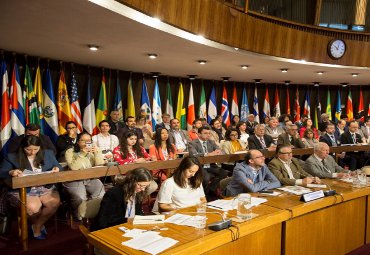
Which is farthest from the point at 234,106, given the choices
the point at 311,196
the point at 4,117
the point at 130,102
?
the point at 311,196

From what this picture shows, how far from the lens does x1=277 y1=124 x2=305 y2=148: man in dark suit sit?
6.31m

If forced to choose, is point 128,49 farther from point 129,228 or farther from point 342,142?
point 342,142

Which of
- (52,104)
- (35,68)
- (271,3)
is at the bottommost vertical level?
(52,104)

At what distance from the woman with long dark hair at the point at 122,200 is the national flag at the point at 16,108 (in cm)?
350

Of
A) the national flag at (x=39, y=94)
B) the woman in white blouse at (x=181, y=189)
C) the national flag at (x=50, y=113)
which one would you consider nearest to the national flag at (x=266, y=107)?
the national flag at (x=50, y=113)

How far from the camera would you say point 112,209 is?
266 cm

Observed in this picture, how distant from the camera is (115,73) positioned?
8.00 m

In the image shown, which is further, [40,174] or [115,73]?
[115,73]

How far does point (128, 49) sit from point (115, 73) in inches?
106

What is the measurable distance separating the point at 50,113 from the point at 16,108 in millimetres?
779

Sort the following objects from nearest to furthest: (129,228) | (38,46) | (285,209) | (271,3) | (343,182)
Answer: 1. (129,228)
2. (285,209)
3. (343,182)
4. (38,46)
5. (271,3)

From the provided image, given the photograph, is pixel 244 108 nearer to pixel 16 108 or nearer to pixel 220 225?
pixel 16 108

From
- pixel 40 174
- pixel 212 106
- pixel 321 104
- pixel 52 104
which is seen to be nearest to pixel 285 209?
pixel 40 174

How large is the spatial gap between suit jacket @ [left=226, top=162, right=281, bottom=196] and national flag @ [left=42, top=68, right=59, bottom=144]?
12.4 ft
